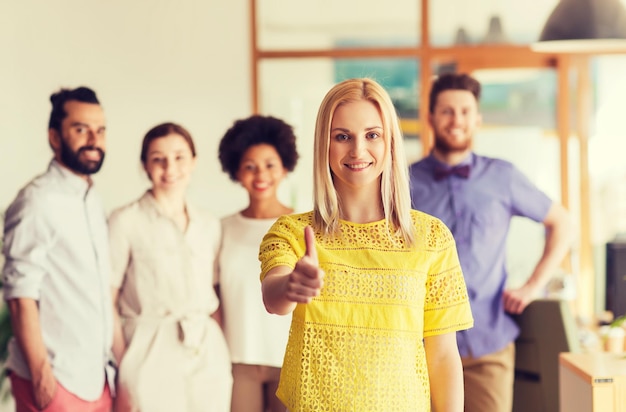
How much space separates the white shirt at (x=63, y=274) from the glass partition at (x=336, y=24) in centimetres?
308

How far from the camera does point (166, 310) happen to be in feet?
12.2

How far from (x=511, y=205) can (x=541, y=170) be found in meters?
2.76

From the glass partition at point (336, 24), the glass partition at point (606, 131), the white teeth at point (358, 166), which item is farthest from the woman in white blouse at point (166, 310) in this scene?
the glass partition at point (606, 131)

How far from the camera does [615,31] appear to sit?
3.93 meters

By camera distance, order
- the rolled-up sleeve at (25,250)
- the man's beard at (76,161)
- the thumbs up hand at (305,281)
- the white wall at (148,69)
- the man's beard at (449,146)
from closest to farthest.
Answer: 1. the thumbs up hand at (305,281)
2. the rolled-up sleeve at (25,250)
3. the man's beard at (76,161)
4. the man's beard at (449,146)
5. the white wall at (148,69)

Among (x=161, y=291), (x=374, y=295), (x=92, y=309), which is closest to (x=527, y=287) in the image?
(x=161, y=291)

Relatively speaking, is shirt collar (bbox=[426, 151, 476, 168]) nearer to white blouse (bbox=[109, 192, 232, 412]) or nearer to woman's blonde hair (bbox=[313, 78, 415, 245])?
white blouse (bbox=[109, 192, 232, 412])

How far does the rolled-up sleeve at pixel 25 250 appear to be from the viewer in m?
3.46

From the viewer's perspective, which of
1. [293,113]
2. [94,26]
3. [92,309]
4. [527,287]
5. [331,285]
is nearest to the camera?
[331,285]

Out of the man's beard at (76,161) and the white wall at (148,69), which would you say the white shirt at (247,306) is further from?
the white wall at (148,69)

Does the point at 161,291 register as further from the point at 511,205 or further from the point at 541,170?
the point at 541,170

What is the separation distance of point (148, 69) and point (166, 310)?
9.04ft

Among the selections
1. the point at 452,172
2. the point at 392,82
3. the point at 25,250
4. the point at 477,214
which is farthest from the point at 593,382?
the point at 392,82

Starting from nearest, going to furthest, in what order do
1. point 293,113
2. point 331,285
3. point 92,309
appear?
1. point 331,285
2. point 92,309
3. point 293,113
